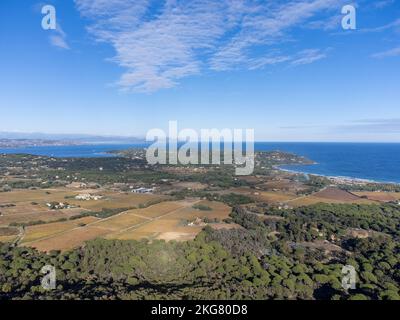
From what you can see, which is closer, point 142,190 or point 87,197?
point 87,197

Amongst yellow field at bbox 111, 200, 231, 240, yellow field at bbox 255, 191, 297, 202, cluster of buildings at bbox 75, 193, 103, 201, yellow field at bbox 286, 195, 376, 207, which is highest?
cluster of buildings at bbox 75, 193, 103, 201

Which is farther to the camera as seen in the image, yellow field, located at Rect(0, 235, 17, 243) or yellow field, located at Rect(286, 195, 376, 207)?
yellow field, located at Rect(286, 195, 376, 207)

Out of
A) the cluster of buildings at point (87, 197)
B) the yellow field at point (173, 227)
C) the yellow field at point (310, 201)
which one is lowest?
the yellow field at point (173, 227)

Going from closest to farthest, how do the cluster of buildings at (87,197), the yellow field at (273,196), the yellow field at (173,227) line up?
the yellow field at (173,227)
the cluster of buildings at (87,197)
the yellow field at (273,196)

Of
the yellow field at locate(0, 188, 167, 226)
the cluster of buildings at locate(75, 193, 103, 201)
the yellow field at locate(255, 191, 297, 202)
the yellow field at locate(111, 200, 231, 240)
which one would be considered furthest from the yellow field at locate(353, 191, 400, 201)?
the cluster of buildings at locate(75, 193, 103, 201)

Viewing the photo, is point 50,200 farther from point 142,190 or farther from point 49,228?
point 49,228

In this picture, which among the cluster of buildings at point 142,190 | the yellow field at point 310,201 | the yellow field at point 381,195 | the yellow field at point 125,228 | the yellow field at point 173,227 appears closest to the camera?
the yellow field at point 125,228

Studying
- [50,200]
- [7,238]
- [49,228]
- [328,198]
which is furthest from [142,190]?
[328,198]

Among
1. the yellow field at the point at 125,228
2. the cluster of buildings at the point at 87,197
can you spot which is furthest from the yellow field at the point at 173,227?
the cluster of buildings at the point at 87,197

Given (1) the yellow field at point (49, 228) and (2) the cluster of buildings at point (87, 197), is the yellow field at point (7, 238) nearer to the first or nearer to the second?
→ (1) the yellow field at point (49, 228)

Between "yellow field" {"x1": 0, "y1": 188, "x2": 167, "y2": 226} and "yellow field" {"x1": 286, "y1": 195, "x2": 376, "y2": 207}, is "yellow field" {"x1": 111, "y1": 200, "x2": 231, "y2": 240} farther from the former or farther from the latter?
"yellow field" {"x1": 286, "y1": 195, "x2": 376, "y2": 207}
